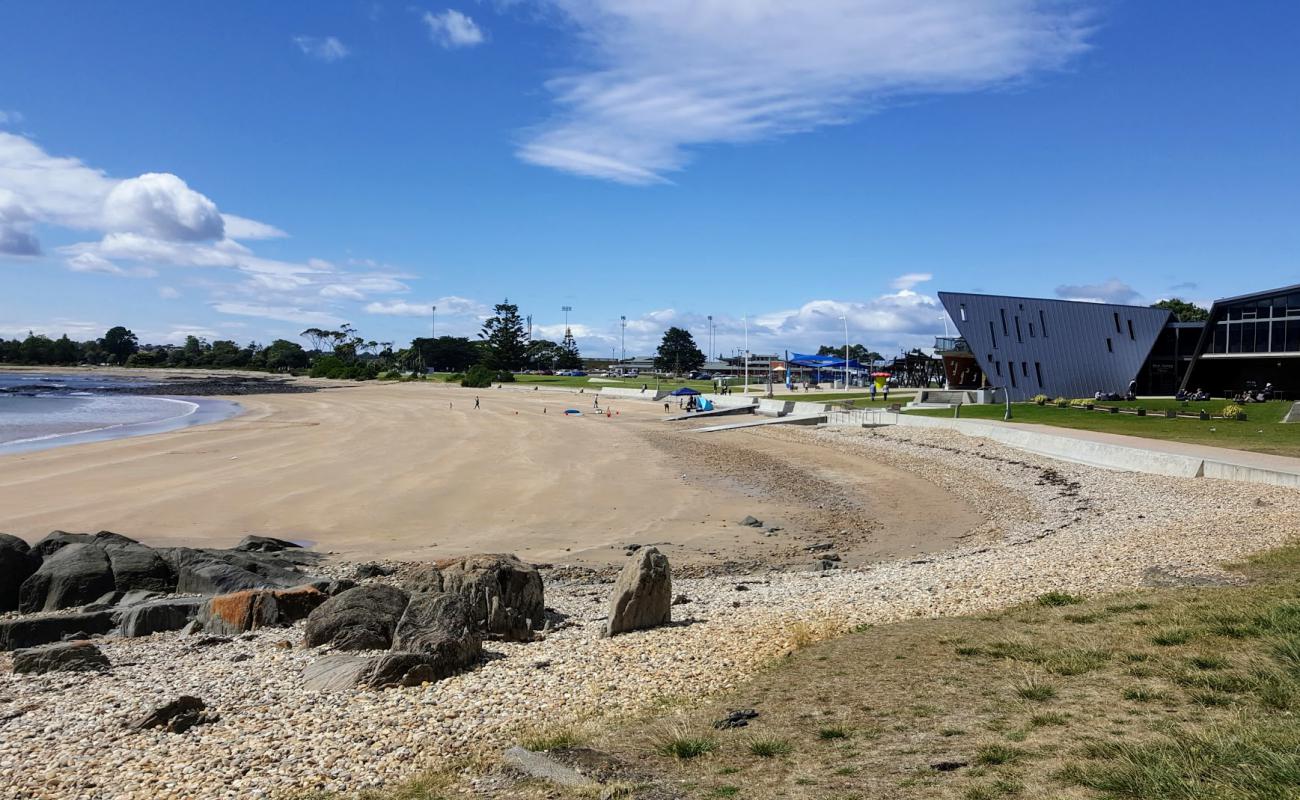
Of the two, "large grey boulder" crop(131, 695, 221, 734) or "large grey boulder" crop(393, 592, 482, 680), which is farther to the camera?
"large grey boulder" crop(393, 592, 482, 680)

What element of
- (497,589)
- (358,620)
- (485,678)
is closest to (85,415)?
(358,620)

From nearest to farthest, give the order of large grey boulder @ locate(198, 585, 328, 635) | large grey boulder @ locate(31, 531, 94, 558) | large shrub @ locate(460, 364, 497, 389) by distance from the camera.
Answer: large grey boulder @ locate(198, 585, 328, 635)
large grey boulder @ locate(31, 531, 94, 558)
large shrub @ locate(460, 364, 497, 389)

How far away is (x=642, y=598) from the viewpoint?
10.4 metres

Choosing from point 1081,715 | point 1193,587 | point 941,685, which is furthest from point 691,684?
point 1193,587

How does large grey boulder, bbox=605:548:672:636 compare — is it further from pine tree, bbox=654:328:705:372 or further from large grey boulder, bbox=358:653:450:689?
pine tree, bbox=654:328:705:372

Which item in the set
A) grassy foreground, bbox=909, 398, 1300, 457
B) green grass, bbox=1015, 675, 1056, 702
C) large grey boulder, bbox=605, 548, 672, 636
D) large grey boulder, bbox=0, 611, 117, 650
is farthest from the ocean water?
grassy foreground, bbox=909, 398, 1300, 457

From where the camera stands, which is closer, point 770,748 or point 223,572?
point 770,748

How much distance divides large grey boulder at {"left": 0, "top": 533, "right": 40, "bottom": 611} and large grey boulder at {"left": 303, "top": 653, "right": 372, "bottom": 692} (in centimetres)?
724

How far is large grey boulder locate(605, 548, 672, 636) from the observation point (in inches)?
406

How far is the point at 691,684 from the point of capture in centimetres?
805

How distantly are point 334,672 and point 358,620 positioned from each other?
1562mm

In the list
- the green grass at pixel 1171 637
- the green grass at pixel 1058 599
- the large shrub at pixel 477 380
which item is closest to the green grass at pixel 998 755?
the green grass at pixel 1171 637

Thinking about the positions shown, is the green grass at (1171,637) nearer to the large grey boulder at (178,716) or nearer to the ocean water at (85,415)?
the large grey boulder at (178,716)

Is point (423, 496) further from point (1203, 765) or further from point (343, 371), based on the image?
point (343, 371)
